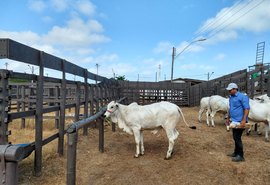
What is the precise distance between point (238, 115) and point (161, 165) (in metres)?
2.04

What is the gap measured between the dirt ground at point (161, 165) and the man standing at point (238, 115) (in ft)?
0.74

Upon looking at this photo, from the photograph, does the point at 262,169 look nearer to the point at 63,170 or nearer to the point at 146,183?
the point at 146,183

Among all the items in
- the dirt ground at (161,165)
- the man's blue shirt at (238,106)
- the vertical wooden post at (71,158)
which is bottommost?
the dirt ground at (161,165)

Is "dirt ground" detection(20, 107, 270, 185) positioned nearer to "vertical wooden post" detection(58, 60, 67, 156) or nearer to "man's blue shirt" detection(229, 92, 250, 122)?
"vertical wooden post" detection(58, 60, 67, 156)

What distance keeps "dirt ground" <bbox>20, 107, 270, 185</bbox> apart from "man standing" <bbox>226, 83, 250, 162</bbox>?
0.23 m

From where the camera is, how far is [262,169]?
17.5 feet

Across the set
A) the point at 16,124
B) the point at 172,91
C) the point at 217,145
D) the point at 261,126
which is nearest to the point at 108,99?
the point at 16,124

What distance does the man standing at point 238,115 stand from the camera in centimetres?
588

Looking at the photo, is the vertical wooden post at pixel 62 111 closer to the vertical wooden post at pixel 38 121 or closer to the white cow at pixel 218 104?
the vertical wooden post at pixel 38 121

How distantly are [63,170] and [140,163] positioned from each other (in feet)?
5.35

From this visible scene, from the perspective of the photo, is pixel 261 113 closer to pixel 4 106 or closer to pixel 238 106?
pixel 238 106

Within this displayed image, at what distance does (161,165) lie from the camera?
5586 mm

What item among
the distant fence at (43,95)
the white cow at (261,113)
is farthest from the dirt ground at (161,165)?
the white cow at (261,113)

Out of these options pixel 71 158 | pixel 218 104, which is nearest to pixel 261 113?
pixel 218 104
